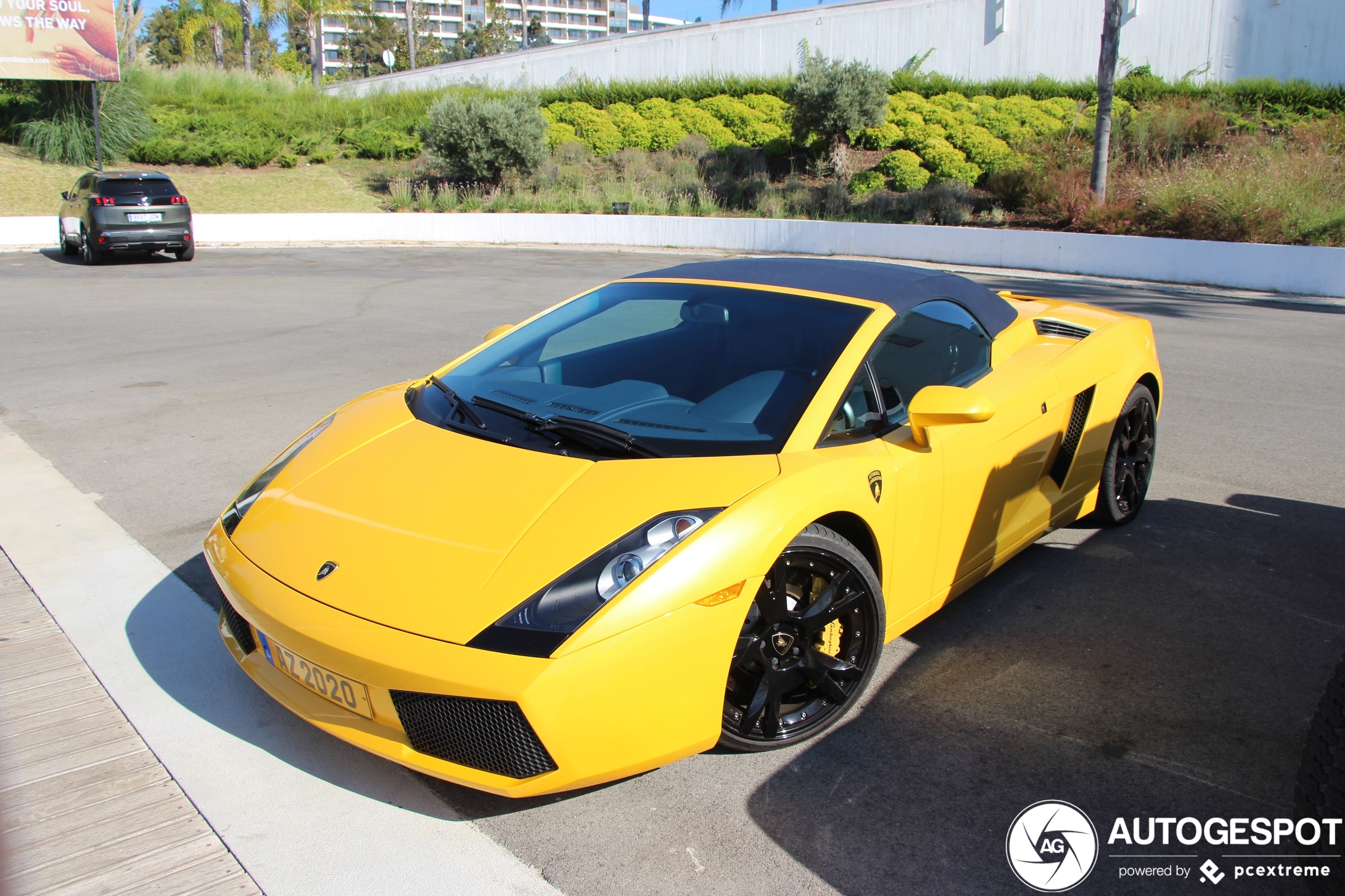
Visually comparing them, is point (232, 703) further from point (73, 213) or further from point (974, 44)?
point (974, 44)

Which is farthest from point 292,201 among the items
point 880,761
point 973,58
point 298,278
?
point 880,761

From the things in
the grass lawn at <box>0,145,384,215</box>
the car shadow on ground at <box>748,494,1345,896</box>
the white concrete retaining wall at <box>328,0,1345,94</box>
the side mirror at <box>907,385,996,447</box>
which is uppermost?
the white concrete retaining wall at <box>328,0,1345,94</box>

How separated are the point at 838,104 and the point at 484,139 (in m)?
10.8

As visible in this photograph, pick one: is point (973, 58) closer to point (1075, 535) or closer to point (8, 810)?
point (1075, 535)

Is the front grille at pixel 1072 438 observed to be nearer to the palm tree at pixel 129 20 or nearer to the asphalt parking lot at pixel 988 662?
the asphalt parking lot at pixel 988 662

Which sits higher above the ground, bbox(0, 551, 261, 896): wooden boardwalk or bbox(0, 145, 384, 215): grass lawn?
bbox(0, 145, 384, 215): grass lawn

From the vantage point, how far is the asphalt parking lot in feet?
8.20

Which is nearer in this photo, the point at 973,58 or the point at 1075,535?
the point at 1075,535

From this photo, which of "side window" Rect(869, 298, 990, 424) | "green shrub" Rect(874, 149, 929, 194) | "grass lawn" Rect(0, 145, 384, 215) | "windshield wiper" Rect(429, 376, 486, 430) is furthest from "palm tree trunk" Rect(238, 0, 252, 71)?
"side window" Rect(869, 298, 990, 424)

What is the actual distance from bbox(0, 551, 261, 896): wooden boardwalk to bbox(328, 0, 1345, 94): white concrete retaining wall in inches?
1236

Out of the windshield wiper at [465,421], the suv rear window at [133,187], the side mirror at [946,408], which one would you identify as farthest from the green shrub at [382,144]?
the side mirror at [946,408]

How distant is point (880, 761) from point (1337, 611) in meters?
2.29

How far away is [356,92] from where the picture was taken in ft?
140

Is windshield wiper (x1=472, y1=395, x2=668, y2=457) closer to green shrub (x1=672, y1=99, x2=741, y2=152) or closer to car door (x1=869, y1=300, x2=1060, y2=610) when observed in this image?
car door (x1=869, y1=300, x2=1060, y2=610)
